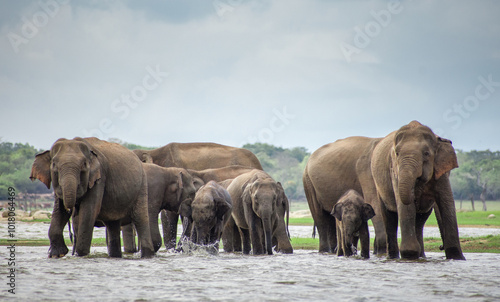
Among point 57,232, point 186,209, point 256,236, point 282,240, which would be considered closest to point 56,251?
point 57,232

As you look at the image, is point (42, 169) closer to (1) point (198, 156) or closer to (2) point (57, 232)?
(2) point (57, 232)

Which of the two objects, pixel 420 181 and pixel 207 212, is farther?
pixel 207 212

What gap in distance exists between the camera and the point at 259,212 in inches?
598

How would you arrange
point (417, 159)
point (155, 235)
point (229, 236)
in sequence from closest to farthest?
point (417, 159)
point (155, 235)
point (229, 236)

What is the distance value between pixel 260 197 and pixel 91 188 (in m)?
4.09

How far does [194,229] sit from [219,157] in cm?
801

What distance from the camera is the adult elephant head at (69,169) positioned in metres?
11.8

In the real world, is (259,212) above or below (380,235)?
above

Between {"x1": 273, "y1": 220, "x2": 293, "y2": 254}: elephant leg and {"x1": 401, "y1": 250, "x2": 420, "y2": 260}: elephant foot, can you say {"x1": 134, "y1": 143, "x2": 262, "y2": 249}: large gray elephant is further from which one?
{"x1": 401, "y1": 250, "x2": 420, "y2": 260}: elephant foot

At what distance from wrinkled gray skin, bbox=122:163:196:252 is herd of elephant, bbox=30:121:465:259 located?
0.02 m

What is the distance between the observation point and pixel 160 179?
1700cm

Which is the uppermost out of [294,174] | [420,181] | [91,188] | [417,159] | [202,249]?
[294,174]

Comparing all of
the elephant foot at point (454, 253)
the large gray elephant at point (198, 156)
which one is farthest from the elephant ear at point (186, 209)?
the large gray elephant at point (198, 156)

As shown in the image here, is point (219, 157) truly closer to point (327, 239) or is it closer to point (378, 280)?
point (327, 239)
